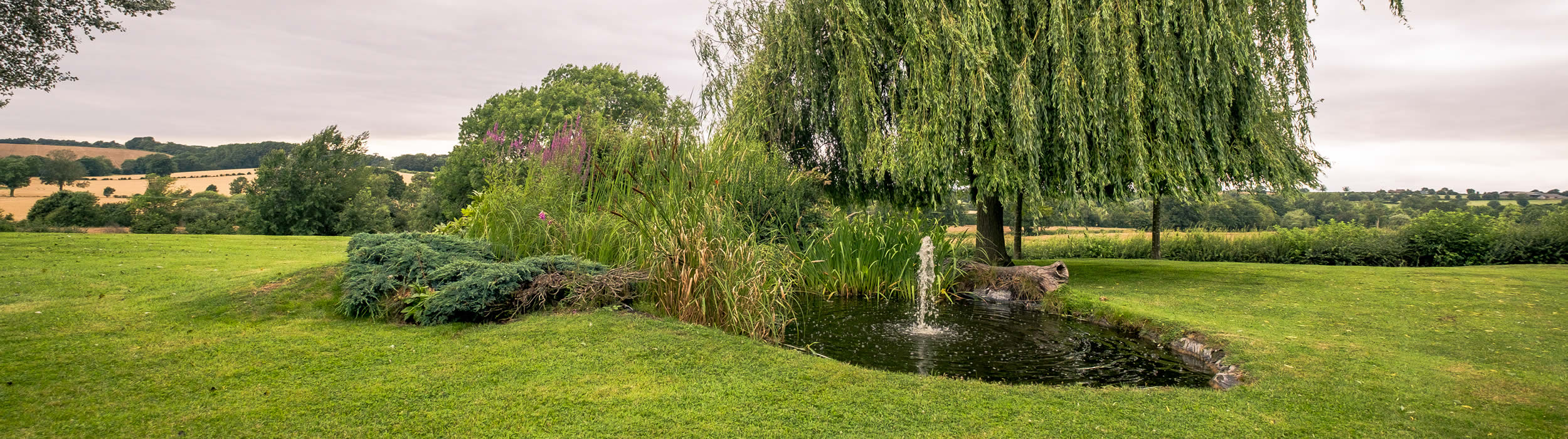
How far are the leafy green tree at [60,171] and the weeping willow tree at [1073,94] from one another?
93.8 ft

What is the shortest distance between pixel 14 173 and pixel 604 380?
29985 millimetres

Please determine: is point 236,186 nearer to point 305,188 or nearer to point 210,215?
point 210,215

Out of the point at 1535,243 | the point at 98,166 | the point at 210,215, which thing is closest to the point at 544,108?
the point at 210,215

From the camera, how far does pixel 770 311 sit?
5141mm

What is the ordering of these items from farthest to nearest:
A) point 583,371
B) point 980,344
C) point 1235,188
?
point 1235,188 → point 980,344 → point 583,371

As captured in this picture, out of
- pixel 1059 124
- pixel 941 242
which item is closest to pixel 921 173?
pixel 941 242

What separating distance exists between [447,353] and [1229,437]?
4206 millimetres

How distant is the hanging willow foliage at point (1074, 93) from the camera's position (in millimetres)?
8492

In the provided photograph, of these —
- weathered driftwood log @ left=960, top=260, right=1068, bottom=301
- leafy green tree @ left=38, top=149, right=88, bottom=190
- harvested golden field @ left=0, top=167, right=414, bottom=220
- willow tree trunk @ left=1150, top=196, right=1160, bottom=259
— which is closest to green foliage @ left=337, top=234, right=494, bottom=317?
weathered driftwood log @ left=960, top=260, right=1068, bottom=301

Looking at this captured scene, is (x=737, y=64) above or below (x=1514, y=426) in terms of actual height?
above

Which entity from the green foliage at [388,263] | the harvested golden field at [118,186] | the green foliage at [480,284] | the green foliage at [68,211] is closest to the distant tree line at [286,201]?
the harvested golden field at [118,186]

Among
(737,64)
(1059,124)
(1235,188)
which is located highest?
(737,64)

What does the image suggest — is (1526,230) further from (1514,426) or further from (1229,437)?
(1229,437)

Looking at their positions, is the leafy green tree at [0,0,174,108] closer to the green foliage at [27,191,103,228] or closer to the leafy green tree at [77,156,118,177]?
the green foliage at [27,191,103,228]
